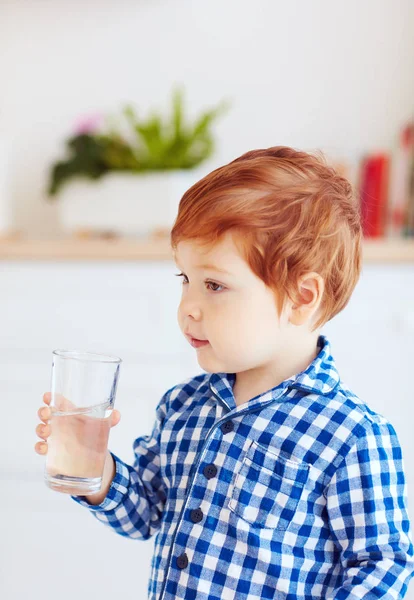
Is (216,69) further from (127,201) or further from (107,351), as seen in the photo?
(107,351)

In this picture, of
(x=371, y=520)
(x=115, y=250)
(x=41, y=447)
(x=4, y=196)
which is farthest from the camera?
(x=4, y=196)

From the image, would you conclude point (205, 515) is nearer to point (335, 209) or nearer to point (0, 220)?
point (335, 209)

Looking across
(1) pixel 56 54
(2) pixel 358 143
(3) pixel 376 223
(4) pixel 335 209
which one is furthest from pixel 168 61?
(4) pixel 335 209

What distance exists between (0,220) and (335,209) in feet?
5.07

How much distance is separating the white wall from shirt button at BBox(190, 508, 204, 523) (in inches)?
62.5

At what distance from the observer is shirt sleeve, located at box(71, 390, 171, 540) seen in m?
0.91

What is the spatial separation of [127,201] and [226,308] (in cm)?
130

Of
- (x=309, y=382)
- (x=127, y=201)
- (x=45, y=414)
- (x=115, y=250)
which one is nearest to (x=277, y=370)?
(x=309, y=382)

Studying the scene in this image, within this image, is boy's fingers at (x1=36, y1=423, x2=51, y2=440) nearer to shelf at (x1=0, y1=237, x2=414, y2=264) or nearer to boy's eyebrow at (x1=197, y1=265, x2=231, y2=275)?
boy's eyebrow at (x1=197, y1=265, x2=231, y2=275)

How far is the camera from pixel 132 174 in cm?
205

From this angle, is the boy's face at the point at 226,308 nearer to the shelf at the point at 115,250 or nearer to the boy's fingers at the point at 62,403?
the boy's fingers at the point at 62,403

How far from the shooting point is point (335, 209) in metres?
0.82

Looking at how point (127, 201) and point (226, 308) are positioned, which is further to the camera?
point (127, 201)

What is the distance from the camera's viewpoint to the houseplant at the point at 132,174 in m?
2.03
